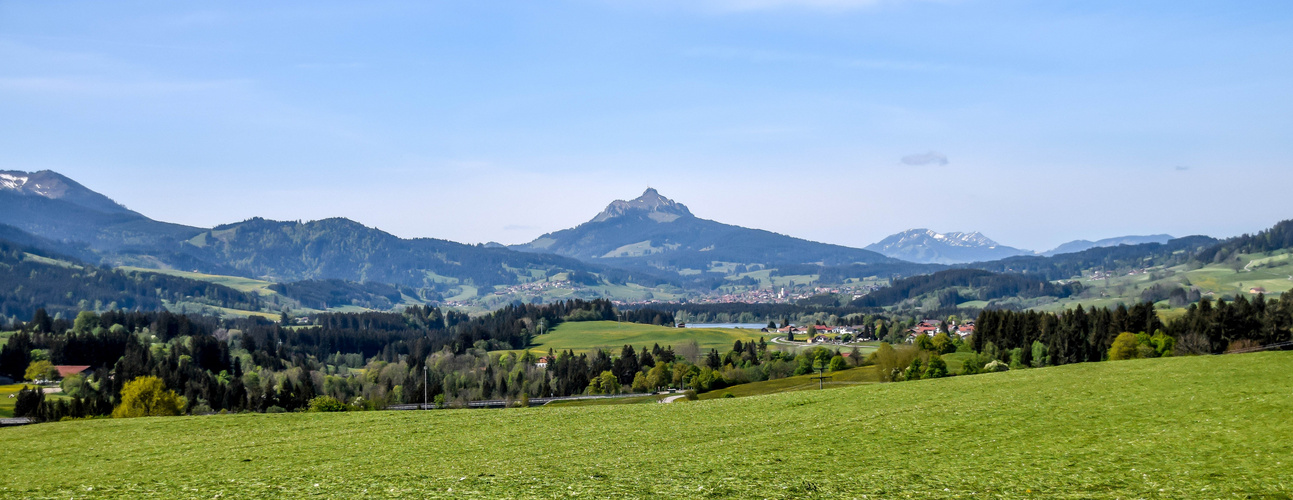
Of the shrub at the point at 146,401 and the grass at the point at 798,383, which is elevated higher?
the shrub at the point at 146,401

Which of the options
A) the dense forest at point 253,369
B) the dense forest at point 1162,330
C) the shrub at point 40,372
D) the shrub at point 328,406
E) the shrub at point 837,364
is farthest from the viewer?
the shrub at point 40,372

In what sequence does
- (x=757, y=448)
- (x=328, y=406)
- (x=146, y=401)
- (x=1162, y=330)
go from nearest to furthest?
(x=757, y=448) → (x=328, y=406) → (x=146, y=401) → (x=1162, y=330)

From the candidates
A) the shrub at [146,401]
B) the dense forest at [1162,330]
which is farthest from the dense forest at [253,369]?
the dense forest at [1162,330]

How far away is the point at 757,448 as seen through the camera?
28.1m

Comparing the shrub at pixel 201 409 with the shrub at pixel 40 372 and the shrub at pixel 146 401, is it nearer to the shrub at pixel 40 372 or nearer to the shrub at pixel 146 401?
the shrub at pixel 146 401

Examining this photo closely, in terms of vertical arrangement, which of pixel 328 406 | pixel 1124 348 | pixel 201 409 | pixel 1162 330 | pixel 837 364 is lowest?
pixel 201 409

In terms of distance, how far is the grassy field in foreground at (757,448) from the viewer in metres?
21.9

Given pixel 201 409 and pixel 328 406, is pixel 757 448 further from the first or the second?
pixel 201 409

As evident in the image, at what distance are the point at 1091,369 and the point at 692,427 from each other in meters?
25.6

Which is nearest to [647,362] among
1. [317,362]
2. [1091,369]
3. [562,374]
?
[562,374]

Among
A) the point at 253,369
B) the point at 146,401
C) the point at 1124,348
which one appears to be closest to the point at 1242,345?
the point at 1124,348

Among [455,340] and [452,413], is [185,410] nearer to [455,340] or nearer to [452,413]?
[452,413]

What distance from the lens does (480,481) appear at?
23.1 meters

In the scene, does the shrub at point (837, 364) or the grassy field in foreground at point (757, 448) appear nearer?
the grassy field in foreground at point (757, 448)
